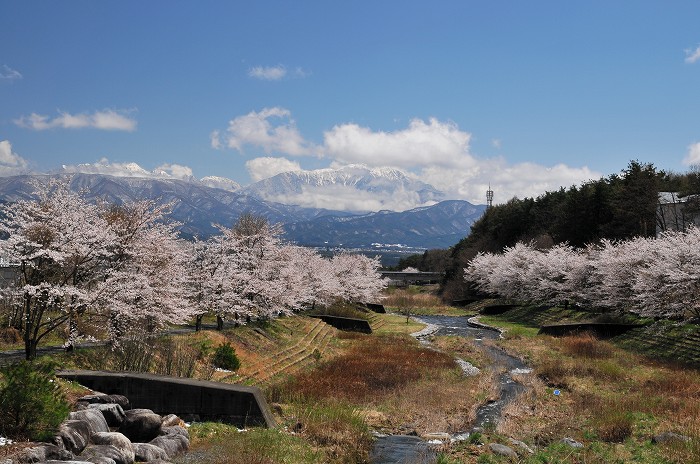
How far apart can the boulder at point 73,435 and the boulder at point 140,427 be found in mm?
2076

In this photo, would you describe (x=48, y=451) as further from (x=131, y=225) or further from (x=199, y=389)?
(x=131, y=225)

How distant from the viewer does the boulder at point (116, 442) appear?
40.7 feet

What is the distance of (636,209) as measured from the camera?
74.9 m

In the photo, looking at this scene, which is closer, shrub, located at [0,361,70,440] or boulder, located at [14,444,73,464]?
boulder, located at [14,444,73,464]

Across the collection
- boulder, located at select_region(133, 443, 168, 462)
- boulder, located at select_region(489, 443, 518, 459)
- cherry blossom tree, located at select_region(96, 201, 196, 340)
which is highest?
cherry blossom tree, located at select_region(96, 201, 196, 340)

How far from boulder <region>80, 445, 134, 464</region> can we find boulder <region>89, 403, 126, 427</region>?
239cm

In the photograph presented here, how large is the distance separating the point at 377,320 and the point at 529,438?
56.3 metres

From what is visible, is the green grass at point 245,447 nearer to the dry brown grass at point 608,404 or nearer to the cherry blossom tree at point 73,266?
the dry brown grass at point 608,404

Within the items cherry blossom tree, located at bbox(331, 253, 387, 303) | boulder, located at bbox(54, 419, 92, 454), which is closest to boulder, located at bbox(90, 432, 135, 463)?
boulder, located at bbox(54, 419, 92, 454)

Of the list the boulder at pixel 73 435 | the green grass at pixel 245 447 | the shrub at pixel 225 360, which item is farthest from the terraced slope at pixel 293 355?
the boulder at pixel 73 435

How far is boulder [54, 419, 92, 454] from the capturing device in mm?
11836

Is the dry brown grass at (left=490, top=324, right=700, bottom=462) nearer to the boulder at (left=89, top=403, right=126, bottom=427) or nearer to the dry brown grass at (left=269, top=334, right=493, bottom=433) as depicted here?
the dry brown grass at (left=269, top=334, right=493, bottom=433)

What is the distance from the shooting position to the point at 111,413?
14.8 m

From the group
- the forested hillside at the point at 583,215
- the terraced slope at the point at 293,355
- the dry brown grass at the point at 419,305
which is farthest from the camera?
the dry brown grass at the point at 419,305
